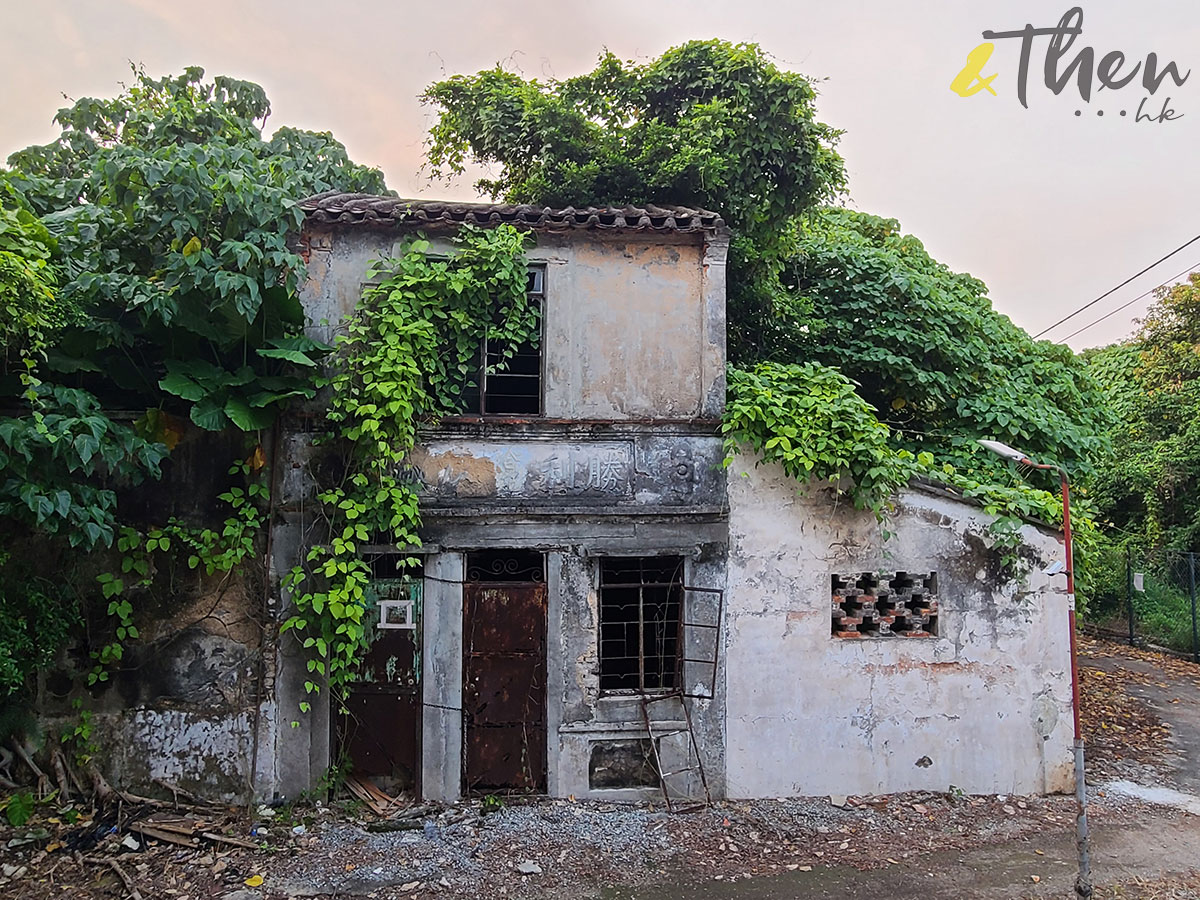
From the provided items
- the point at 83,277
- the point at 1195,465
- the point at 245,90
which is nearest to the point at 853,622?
the point at 83,277

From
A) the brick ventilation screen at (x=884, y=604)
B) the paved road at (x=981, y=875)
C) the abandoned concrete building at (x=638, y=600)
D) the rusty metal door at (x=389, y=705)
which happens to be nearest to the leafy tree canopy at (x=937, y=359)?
the brick ventilation screen at (x=884, y=604)

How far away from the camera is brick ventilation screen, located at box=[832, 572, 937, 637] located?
820 centimetres

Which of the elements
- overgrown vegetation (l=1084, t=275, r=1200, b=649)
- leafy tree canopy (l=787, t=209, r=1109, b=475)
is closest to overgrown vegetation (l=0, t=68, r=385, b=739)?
leafy tree canopy (l=787, t=209, r=1109, b=475)

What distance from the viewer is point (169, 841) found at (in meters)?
6.86

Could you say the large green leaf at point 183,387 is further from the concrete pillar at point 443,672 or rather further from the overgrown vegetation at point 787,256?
the overgrown vegetation at point 787,256

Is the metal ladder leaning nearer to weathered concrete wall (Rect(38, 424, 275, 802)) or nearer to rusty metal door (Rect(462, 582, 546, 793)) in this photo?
rusty metal door (Rect(462, 582, 546, 793))

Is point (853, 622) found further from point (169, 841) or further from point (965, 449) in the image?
point (169, 841)

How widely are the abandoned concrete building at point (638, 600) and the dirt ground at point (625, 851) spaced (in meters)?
0.38

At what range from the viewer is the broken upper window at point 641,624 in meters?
8.20

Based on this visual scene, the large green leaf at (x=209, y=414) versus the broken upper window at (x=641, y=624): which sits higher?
the large green leaf at (x=209, y=414)

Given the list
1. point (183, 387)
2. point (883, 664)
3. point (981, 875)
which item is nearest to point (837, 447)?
point (883, 664)

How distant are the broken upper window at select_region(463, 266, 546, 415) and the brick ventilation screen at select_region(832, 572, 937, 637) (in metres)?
3.98

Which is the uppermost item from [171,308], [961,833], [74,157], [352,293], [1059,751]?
[74,157]

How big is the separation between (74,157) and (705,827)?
12.3 meters
